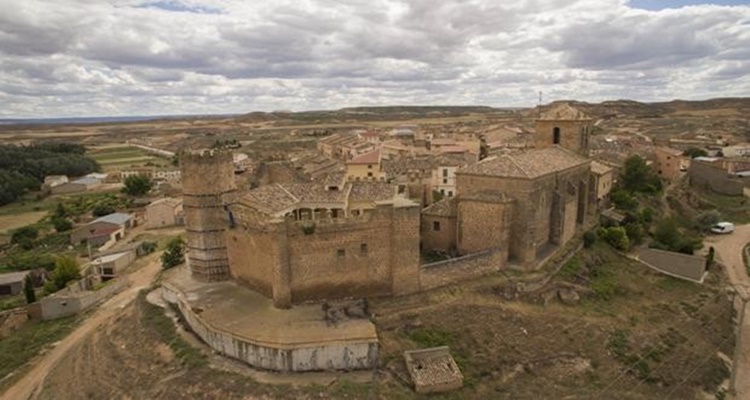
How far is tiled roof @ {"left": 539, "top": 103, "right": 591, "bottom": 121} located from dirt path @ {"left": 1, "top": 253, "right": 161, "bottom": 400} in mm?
28179

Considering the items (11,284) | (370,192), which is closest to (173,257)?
(370,192)

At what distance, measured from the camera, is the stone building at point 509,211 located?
81.0 feet

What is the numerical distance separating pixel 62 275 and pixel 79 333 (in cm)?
918

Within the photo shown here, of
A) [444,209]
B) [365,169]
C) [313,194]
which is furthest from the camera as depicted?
[365,169]

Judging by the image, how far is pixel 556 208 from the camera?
27.5 m

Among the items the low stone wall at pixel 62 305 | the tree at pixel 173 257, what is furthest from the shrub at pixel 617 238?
the low stone wall at pixel 62 305

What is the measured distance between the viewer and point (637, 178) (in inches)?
1630

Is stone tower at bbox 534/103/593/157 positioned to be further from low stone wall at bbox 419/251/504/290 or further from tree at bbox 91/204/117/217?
tree at bbox 91/204/117/217

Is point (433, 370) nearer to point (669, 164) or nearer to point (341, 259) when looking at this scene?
point (341, 259)

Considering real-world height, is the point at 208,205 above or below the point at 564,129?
below

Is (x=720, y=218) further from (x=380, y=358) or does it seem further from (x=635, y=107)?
(x=635, y=107)

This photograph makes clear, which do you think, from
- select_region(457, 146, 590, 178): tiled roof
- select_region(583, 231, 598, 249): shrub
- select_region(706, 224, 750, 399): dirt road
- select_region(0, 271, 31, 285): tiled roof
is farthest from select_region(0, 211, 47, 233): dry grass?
select_region(706, 224, 750, 399): dirt road

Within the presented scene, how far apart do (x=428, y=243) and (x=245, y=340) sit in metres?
12.0

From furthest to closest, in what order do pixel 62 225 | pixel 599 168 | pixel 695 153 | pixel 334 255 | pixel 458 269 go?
pixel 695 153
pixel 62 225
pixel 599 168
pixel 458 269
pixel 334 255
